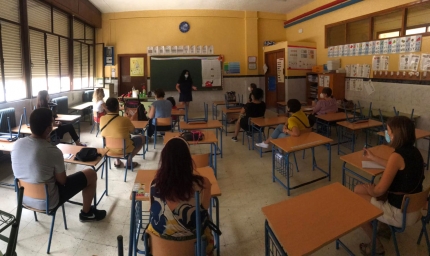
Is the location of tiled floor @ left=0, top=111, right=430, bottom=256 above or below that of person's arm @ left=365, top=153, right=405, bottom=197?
below

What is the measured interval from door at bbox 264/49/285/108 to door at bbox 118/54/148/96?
402 cm

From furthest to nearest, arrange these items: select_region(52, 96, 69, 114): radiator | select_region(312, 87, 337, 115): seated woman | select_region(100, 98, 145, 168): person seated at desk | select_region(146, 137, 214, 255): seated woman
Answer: select_region(52, 96, 69, 114): radiator
select_region(312, 87, 337, 115): seated woman
select_region(100, 98, 145, 168): person seated at desk
select_region(146, 137, 214, 255): seated woman

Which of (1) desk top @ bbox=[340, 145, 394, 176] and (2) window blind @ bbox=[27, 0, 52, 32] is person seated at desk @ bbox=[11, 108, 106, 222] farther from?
(2) window blind @ bbox=[27, 0, 52, 32]

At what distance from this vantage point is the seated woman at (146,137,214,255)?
162 cm

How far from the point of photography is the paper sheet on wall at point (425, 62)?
490 cm

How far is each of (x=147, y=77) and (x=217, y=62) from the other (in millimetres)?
2339

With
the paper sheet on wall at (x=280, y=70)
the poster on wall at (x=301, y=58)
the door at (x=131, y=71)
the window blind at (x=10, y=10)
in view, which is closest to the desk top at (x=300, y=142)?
the window blind at (x=10, y=10)

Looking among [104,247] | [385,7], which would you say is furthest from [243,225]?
[385,7]

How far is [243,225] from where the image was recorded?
9.28ft

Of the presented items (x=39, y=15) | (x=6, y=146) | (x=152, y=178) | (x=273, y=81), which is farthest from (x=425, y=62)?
(x=39, y=15)

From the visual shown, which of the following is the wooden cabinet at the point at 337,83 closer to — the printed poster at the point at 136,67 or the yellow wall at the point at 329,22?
the yellow wall at the point at 329,22

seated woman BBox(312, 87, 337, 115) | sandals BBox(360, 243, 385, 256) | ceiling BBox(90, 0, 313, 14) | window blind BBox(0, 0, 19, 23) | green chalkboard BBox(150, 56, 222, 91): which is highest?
ceiling BBox(90, 0, 313, 14)

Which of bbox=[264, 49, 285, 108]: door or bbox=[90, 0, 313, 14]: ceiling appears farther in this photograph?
bbox=[264, 49, 285, 108]: door

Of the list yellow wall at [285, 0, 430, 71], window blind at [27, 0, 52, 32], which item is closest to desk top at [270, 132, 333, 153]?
yellow wall at [285, 0, 430, 71]
